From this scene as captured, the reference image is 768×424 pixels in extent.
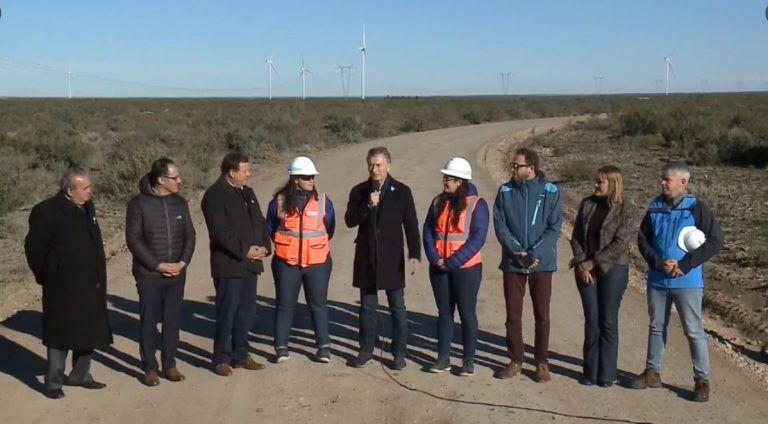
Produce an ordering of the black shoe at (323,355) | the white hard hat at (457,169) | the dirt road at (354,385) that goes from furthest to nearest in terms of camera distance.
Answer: the black shoe at (323,355)
the white hard hat at (457,169)
the dirt road at (354,385)

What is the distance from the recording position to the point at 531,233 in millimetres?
6793

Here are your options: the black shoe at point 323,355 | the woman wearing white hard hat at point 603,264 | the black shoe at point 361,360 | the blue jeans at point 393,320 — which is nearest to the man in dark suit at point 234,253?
the black shoe at point 323,355

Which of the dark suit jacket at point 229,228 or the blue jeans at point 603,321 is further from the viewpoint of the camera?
the dark suit jacket at point 229,228

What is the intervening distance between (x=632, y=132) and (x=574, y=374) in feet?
101

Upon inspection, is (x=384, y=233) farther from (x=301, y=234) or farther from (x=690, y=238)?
(x=690, y=238)

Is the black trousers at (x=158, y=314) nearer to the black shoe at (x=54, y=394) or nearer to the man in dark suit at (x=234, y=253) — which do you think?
the man in dark suit at (x=234, y=253)

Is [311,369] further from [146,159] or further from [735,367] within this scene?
[146,159]

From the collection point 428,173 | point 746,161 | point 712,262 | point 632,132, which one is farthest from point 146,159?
point 632,132

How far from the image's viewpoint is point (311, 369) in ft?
23.6

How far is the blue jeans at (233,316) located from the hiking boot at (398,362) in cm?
122

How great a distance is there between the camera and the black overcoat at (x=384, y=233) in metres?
7.11

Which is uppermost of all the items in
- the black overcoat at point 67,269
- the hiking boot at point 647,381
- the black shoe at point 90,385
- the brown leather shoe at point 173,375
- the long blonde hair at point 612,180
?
the long blonde hair at point 612,180

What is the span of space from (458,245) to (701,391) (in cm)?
208

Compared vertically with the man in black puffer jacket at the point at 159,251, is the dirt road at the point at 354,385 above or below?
below
